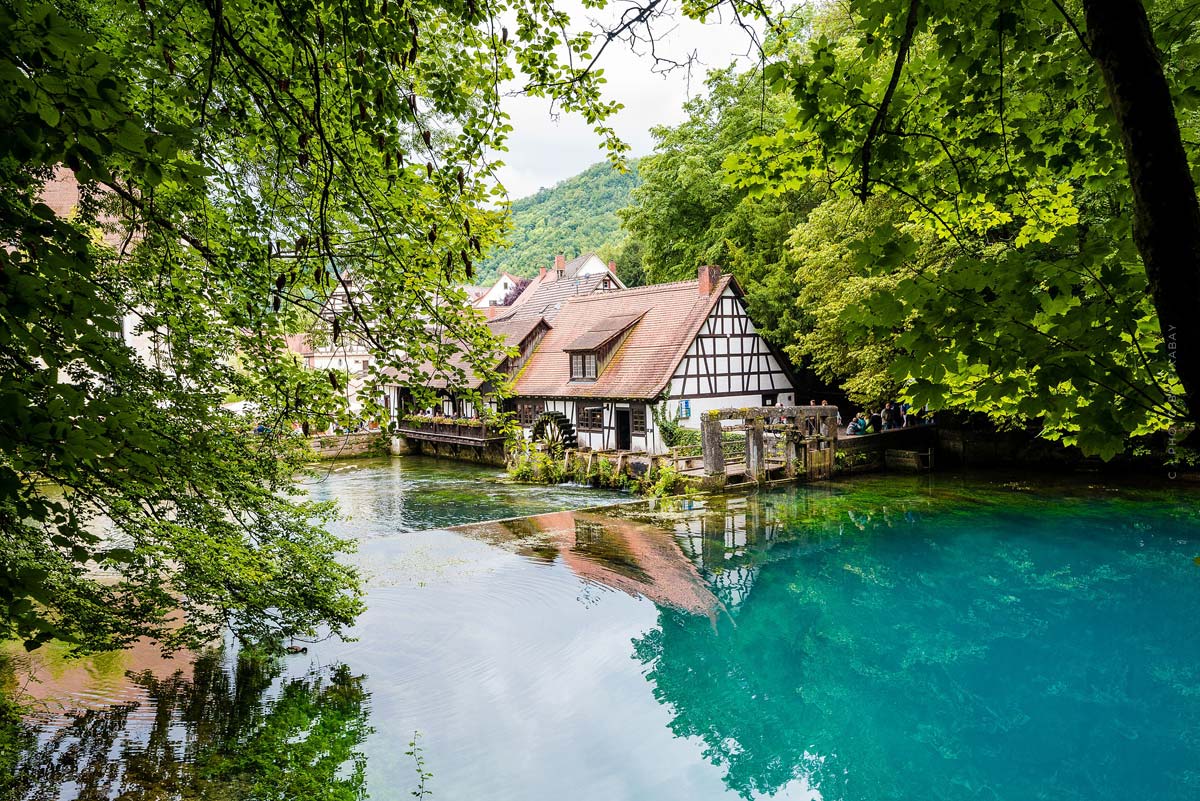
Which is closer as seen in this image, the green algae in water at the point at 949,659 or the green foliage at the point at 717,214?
the green algae in water at the point at 949,659

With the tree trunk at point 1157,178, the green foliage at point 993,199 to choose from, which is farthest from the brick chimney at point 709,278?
the tree trunk at point 1157,178

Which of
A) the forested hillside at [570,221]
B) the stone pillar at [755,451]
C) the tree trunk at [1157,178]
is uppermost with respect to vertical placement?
the forested hillside at [570,221]

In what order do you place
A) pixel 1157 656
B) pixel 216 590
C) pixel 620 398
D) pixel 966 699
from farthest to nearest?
pixel 620 398 → pixel 1157 656 → pixel 966 699 → pixel 216 590

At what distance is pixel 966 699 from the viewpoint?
8258 mm

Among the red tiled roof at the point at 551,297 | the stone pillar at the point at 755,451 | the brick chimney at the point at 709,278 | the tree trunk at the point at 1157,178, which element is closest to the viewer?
the tree trunk at the point at 1157,178

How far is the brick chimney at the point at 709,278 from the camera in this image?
76.6ft

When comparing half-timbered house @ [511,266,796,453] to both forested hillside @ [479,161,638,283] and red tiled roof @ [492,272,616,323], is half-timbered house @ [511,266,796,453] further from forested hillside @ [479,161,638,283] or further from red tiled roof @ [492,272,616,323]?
forested hillside @ [479,161,638,283]

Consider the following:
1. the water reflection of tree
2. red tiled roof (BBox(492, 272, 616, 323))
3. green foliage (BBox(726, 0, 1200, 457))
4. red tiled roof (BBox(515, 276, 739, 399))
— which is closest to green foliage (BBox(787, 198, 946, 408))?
Result: red tiled roof (BBox(515, 276, 739, 399))

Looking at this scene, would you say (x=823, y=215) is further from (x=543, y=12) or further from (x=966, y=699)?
(x=543, y=12)

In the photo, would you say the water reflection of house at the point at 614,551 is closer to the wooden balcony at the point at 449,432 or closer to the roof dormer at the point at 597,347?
the roof dormer at the point at 597,347

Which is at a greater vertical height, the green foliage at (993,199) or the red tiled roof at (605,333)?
the red tiled roof at (605,333)

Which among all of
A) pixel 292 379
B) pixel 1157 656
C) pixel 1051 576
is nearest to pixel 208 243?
pixel 292 379

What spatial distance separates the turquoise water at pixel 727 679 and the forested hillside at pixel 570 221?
50.8 metres

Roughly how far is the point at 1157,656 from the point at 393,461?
2708cm
